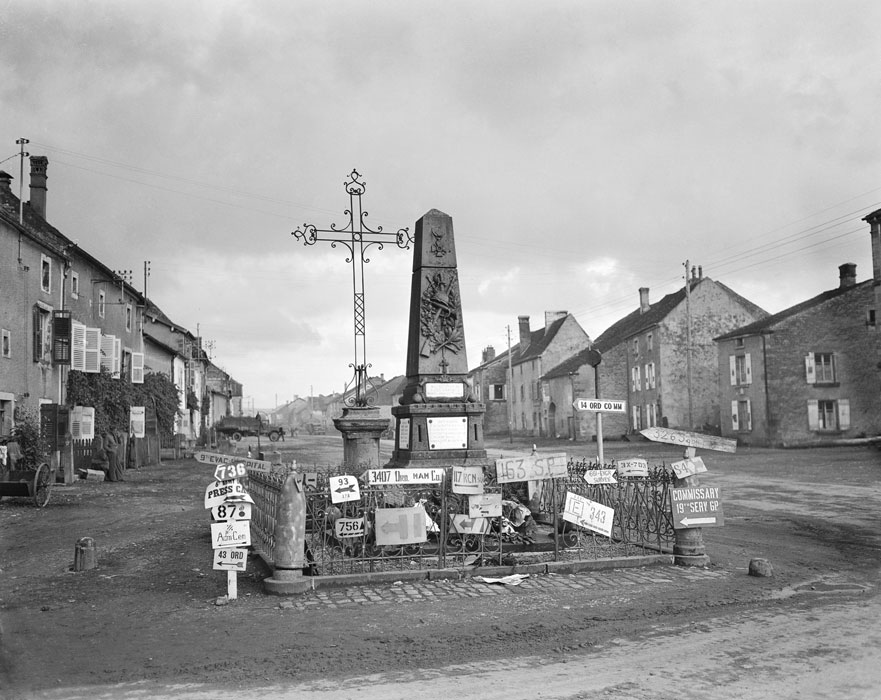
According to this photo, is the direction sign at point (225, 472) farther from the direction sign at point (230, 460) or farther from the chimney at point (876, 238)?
the chimney at point (876, 238)

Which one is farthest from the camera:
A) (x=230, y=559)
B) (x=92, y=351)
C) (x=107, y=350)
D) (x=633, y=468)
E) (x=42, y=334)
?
(x=107, y=350)

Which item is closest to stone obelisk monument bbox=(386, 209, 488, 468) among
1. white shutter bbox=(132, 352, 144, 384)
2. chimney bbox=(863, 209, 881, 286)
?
white shutter bbox=(132, 352, 144, 384)

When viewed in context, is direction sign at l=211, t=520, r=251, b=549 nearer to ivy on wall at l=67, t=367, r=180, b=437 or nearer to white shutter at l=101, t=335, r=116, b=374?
ivy on wall at l=67, t=367, r=180, b=437

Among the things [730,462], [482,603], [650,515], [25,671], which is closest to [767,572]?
[650,515]

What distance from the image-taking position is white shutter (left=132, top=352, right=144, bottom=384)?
38000mm

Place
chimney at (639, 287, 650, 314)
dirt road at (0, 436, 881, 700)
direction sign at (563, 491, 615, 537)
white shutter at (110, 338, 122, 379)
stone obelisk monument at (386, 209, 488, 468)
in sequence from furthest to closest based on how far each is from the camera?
chimney at (639, 287, 650, 314)
white shutter at (110, 338, 122, 379)
stone obelisk monument at (386, 209, 488, 468)
direction sign at (563, 491, 615, 537)
dirt road at (0, 436, 881, 700)

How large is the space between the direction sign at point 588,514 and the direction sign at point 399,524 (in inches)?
72.1

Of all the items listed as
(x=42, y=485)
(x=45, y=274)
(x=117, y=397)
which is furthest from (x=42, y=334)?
(x=42, y=485)

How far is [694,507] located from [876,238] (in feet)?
106

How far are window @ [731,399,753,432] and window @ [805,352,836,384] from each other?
3.34 meters

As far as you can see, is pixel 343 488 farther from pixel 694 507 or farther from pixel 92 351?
pixel 92 351

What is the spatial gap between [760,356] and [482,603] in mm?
36774

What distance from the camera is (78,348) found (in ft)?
92.8

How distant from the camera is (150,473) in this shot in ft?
98.0
